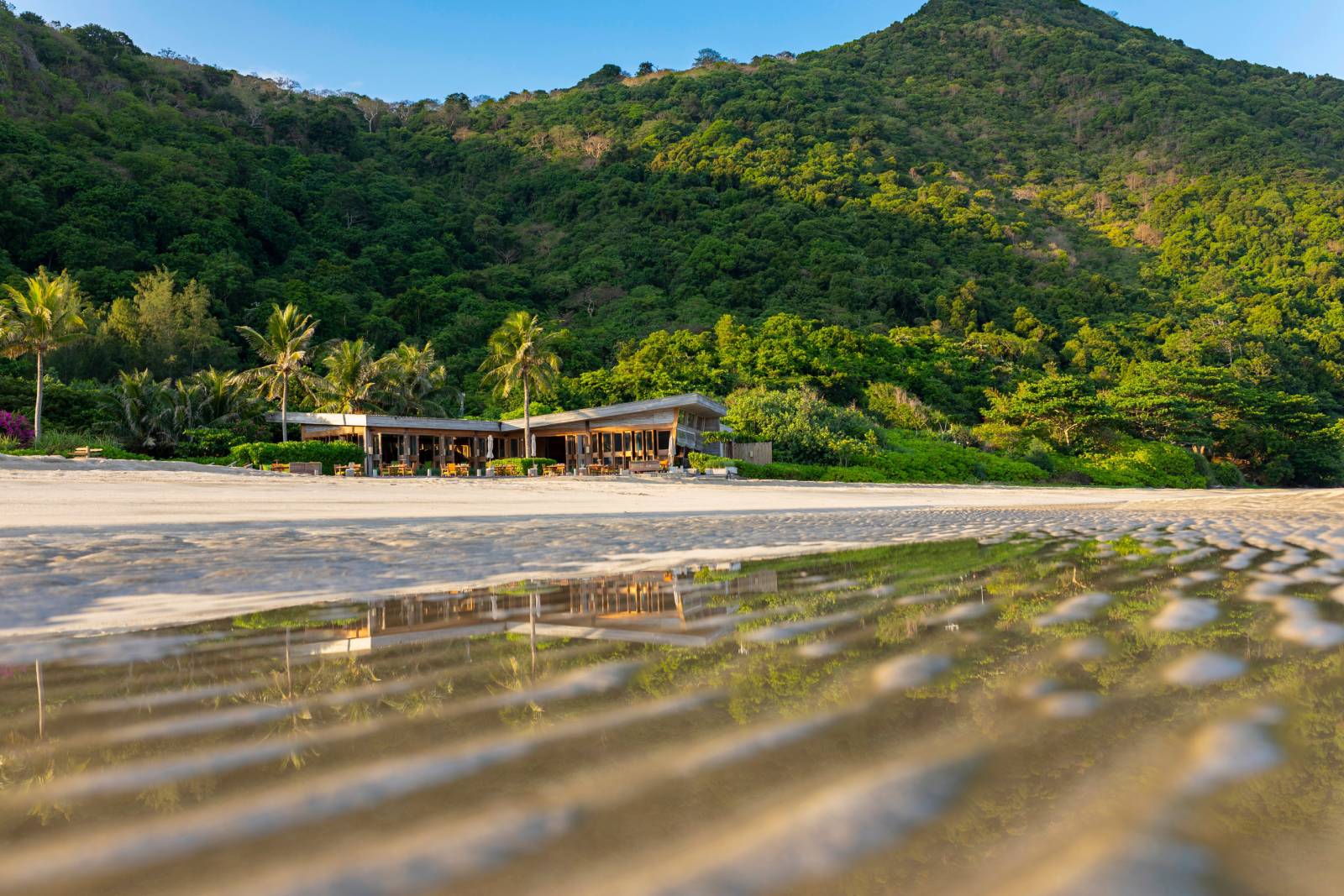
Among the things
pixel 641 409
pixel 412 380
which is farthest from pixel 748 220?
pixel 641 409

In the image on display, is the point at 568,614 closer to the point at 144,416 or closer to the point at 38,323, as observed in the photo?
the point at 38,323

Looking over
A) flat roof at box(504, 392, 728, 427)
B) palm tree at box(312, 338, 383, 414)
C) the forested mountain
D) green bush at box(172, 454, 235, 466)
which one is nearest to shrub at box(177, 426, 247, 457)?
green bush at box(172, 454, 235, 466)

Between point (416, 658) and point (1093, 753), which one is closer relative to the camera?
point (1093, 753)

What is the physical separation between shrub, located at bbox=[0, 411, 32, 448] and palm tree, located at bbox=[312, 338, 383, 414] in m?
14.3

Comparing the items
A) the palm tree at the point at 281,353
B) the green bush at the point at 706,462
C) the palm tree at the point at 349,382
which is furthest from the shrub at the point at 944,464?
the palm tree at the point at 281,353

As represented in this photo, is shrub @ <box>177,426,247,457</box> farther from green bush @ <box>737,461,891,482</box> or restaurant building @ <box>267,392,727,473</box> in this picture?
green bush @ <box>737,461,891,482</box>

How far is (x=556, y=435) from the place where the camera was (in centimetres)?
3909

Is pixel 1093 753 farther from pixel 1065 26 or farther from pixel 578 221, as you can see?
pixel 1065 26

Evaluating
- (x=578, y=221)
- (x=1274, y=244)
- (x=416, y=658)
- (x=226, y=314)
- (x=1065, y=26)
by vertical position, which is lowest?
(x=416, y=658)

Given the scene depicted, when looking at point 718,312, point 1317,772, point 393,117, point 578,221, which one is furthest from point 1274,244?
point 393,117

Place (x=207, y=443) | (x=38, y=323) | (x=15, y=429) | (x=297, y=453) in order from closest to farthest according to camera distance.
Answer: (x=15, y=429), (x=38, y=323), (x=297, y=453), (x=207, y=443)

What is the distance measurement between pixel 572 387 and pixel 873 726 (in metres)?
45.4

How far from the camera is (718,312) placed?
217 feet

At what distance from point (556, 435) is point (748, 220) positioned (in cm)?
5355
